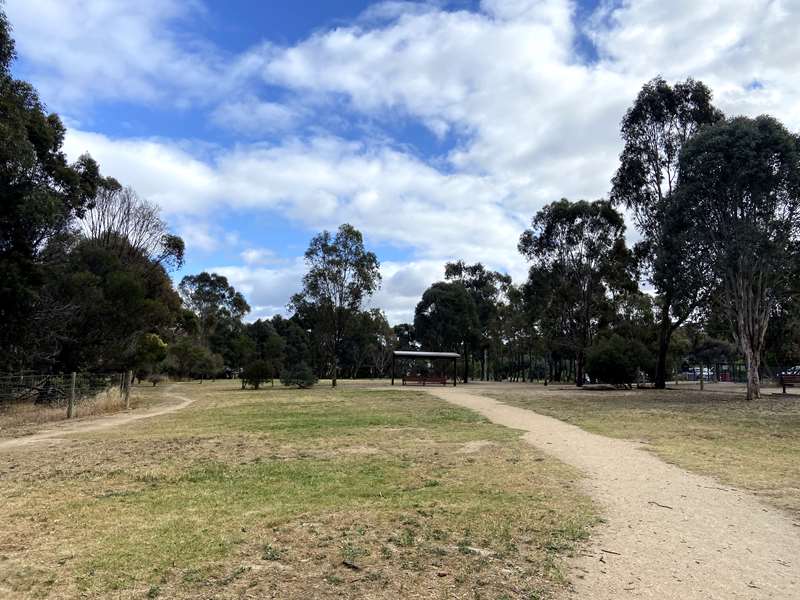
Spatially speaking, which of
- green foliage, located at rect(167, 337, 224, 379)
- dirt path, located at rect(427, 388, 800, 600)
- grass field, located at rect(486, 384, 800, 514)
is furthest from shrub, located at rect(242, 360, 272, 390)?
dirt path, located at rect(427, 388, 800, 600)

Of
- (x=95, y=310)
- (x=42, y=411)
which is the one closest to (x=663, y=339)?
(x=95, y=310)

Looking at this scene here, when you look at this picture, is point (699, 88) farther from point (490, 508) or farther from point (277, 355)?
point (277, 355)

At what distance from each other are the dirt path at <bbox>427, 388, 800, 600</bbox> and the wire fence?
55.8 ft

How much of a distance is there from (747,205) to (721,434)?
46.3 feet

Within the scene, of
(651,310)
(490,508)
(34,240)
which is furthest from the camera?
(651,310)

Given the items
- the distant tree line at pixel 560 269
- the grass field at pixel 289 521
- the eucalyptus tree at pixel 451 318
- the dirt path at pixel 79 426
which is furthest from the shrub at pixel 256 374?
the grass field at pixel 289 521

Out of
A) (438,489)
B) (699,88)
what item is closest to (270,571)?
(438,489)

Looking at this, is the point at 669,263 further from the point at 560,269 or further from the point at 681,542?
the point at 681,542

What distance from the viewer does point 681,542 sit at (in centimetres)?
498

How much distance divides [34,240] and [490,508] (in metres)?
20.7

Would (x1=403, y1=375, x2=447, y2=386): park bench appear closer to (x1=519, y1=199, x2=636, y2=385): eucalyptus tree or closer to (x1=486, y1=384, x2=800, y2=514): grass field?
(x1=519, y1=199, x2=636, y2=385): eucalyptus tree

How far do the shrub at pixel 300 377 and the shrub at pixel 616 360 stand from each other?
60.9 feet

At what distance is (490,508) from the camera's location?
5961 mm

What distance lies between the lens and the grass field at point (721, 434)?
7816 millimetres
